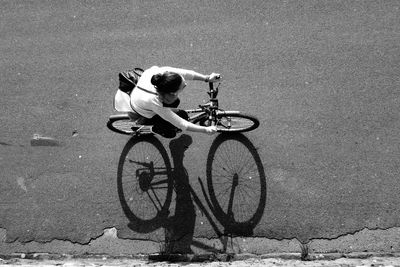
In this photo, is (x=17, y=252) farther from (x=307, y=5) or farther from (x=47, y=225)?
(x=307, y=5)

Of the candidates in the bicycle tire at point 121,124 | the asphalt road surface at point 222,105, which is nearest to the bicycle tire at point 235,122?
the asphalt road surface at point 222,105

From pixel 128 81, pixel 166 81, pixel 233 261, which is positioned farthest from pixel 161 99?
pixel 233 261

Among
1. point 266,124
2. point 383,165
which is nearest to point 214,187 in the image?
point 266,124

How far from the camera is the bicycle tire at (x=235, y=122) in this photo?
6043mm

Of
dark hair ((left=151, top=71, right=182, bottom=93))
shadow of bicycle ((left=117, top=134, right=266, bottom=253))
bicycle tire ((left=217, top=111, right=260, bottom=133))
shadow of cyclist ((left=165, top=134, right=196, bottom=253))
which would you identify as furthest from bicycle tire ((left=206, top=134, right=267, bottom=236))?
dark hair ((left=151, top=71, right=182, bottom=93))

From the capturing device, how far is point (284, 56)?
274 inches

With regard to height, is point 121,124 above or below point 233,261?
above

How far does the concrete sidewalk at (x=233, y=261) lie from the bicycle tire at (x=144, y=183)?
1.79 ft

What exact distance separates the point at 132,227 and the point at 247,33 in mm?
3786

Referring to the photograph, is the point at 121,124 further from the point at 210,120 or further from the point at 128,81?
the point at 210,120

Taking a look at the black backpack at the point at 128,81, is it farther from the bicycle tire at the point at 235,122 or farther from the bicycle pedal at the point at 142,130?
the bicycle tire at the point at 235,122

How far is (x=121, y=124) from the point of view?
6.43 m

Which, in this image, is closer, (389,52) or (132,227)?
(132,227)

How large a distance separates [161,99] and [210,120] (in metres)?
1.09
